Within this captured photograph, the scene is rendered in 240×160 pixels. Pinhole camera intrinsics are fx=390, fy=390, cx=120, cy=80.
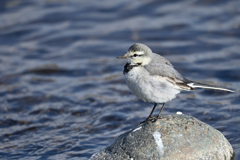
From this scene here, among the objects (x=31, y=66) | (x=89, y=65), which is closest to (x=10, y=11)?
(x=31, y=66)

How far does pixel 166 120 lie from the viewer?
21.1ft

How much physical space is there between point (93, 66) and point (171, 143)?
617 cm

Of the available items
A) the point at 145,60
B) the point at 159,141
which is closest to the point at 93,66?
the point at 145,60

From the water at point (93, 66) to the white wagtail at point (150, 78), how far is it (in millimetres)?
1928

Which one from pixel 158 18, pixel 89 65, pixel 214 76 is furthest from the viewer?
pixel 158 18

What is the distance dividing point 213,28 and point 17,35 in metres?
6.82

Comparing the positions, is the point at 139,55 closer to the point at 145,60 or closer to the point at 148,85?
the point at 145,60

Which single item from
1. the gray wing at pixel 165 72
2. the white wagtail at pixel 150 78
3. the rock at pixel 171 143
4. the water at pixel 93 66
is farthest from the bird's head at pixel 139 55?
the water at pixel 93 66

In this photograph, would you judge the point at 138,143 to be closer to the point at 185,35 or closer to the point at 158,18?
the point at 185,35

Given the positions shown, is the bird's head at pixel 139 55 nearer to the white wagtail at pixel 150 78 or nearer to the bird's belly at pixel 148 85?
the white wagtail at pixel 150 78

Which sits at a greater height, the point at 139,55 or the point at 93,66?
the point at 139,55

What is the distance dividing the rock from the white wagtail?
0.48 m

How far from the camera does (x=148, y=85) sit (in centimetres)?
604

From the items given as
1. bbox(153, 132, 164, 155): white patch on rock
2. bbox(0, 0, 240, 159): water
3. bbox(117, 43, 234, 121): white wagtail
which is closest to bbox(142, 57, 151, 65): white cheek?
bbox(117, 43, 234, 121): white wagtail
